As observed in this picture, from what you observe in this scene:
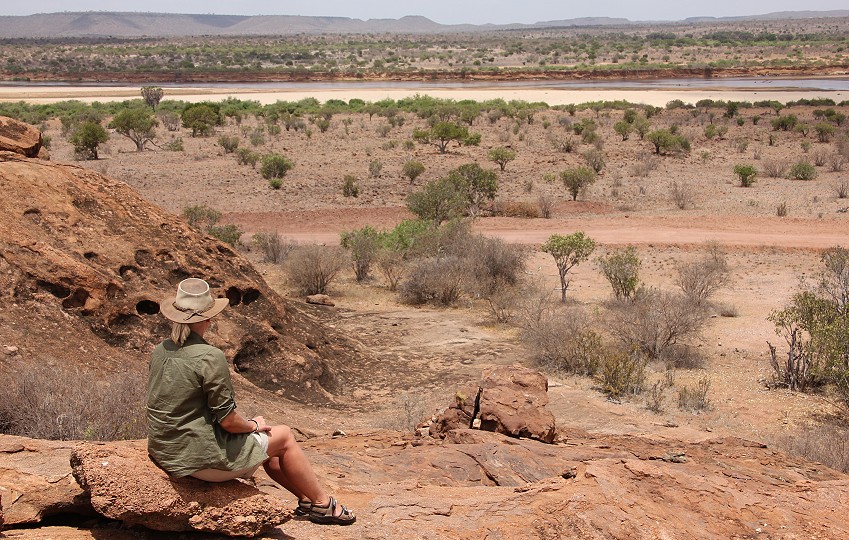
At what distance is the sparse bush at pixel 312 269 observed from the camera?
1430 centimetres

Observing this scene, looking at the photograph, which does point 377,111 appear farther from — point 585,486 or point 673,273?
point 585,486

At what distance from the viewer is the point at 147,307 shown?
8.63m

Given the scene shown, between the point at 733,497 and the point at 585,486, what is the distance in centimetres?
98

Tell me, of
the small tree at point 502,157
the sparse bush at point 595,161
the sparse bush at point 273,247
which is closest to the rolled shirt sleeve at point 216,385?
the sparse bush at point 273,247

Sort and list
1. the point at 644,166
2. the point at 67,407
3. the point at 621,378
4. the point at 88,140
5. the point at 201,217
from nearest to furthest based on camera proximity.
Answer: the point at 67,407
the point at 621,378
the point at 201,217
the point at 88,140
the point at 644,166

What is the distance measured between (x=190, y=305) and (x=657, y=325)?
9164 millimetres

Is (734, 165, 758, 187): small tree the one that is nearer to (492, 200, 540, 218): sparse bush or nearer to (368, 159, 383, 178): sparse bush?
(492, 200, 540, 218): sparse bush

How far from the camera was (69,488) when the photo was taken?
4.14 metres

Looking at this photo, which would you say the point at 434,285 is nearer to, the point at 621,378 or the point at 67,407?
the point at 621,378

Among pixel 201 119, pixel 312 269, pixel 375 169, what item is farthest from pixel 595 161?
pixel 201 119

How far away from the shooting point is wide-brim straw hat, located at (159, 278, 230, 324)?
398 cm

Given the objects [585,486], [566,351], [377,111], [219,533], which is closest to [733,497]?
[585,486]

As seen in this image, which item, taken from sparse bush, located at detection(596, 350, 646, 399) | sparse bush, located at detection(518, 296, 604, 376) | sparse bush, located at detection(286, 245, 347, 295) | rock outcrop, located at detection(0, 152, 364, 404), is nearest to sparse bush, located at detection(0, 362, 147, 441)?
rock outcrop, located at detection(0, 152, 364, 404)

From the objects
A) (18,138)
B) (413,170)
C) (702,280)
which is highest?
(18,138)
